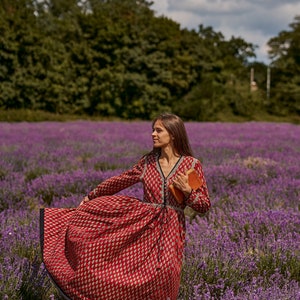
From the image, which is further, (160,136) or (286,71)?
(286,71)

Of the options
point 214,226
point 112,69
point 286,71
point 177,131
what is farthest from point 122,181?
point 286,71

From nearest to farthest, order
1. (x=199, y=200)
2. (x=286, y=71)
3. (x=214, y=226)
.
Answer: (x=199, y=200) < (x=214, y=226) < (x=286, y=71)

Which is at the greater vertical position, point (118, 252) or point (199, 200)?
point (199, 200)

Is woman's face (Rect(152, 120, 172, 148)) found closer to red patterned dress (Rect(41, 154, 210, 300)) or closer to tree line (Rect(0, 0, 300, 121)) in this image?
red patterned dress (Rect(41, 154, 210, 300))

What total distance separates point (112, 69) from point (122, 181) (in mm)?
29023

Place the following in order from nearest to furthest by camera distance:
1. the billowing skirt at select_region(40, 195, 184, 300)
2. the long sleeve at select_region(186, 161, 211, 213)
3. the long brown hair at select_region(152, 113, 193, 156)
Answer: the billowing skirt at select_region(40, 195, 184, 300), the long sleeve at select_region(186, 161, 211, 213), the long brown hair at select_region(152, 113, 193, 156)

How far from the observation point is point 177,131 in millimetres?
2434

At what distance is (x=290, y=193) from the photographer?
4688mm

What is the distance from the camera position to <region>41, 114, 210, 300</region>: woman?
6.98ft

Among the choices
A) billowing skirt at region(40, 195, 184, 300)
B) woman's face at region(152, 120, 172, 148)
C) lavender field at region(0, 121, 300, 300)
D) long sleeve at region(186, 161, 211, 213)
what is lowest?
lavender field at region(0, 121, 300, 300)

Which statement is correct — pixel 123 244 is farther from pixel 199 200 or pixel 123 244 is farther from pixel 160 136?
pixel 160 136

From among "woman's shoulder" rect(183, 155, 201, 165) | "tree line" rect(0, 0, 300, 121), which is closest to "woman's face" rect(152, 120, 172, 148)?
"woman's shoulder" rect(183, 155, 201, 165)

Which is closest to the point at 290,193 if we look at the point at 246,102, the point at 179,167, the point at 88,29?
the point at 179,167

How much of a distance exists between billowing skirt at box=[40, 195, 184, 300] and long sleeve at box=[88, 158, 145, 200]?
0.24 metres
